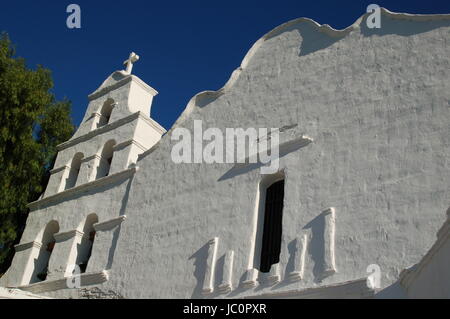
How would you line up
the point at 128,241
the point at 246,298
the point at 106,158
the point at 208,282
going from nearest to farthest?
the point at 246,298 → the point at 208,282 → the point at 128,241 → the point at 106,158

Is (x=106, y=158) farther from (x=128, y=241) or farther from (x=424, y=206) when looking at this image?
(x=424, y=206)

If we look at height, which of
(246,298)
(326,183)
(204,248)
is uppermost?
(326,183)

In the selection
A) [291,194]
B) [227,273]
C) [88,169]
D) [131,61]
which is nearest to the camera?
[227,273]

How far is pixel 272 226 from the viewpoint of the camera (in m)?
12.6

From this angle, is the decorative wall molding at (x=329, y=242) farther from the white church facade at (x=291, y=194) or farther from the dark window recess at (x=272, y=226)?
the dark window recess at (x=272, y=226)

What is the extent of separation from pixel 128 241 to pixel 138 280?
1.20m

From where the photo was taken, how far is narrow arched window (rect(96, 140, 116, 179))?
17391 mm

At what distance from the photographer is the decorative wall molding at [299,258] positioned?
11203 mm

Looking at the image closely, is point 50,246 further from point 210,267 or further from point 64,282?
point 210,267

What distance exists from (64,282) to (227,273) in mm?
4795

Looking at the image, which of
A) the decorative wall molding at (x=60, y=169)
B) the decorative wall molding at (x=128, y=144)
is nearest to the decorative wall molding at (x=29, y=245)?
the decorative wall molding at (x=60, y=169)

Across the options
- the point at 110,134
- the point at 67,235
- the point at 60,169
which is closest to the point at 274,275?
the point at 67,235

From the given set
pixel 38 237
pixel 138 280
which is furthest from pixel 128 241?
pixel 38 237

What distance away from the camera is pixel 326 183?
12000mm
